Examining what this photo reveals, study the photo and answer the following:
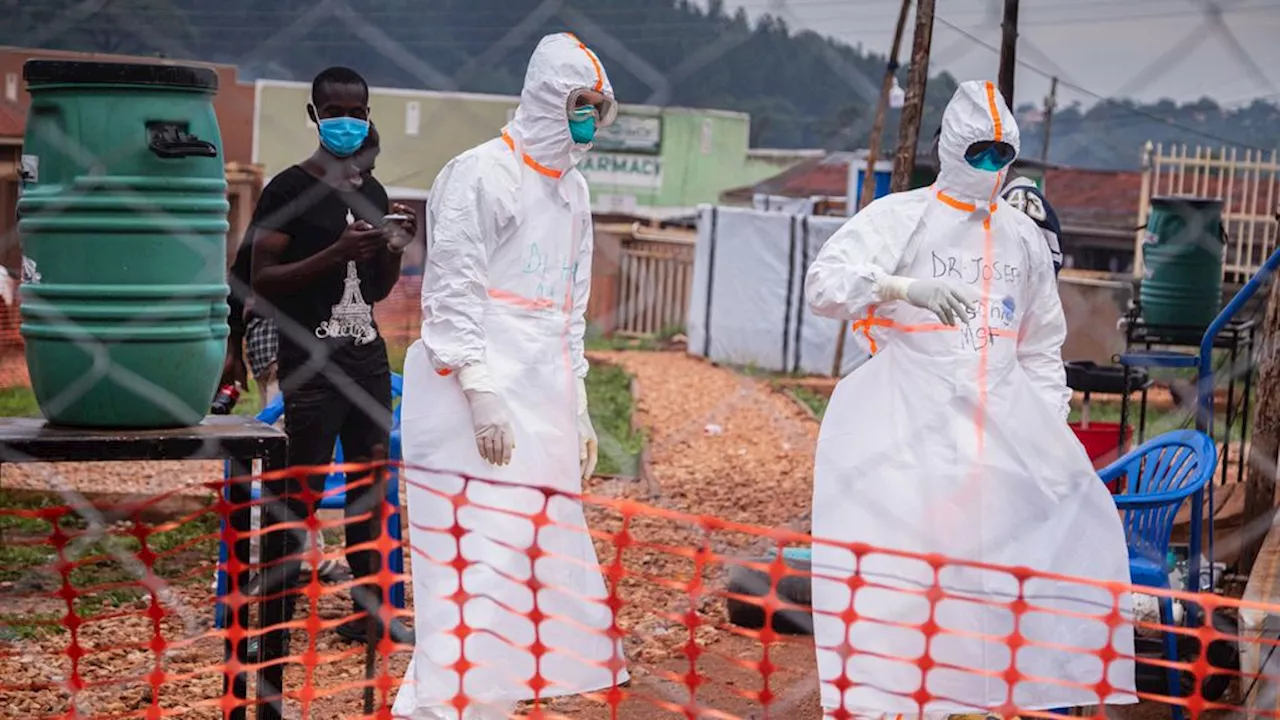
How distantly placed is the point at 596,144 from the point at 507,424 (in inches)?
265

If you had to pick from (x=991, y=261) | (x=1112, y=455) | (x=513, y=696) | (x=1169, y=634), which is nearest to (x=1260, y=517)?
(x=1112, y=455)

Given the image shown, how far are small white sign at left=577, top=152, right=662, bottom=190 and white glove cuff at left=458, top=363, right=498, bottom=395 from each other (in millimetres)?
15449

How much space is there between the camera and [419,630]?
11.2ft

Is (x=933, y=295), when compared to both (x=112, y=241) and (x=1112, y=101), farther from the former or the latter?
(x=112, y=241)

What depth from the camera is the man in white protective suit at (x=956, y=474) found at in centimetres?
349

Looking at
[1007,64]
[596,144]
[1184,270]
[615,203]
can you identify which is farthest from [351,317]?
[615,203]

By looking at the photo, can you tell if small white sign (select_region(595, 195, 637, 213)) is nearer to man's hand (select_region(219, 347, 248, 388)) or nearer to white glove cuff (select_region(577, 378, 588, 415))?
man's hand (select_region(219, 347, 248, 388))

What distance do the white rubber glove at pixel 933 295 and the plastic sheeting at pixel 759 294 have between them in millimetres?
9793

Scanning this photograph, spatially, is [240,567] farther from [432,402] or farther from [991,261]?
[991,261]

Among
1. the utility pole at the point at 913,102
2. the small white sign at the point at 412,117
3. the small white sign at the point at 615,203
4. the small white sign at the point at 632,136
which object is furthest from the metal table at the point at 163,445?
the small white sign at the point at 615,203

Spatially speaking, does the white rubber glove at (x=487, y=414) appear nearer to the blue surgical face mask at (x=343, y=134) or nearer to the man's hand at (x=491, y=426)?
the man's hand at (x=491, y=426)

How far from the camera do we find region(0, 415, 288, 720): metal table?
2885 mm

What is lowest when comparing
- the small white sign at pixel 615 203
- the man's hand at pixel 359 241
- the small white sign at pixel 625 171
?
the man's hand at pixel 359 241

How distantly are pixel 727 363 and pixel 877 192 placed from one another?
192 cm
